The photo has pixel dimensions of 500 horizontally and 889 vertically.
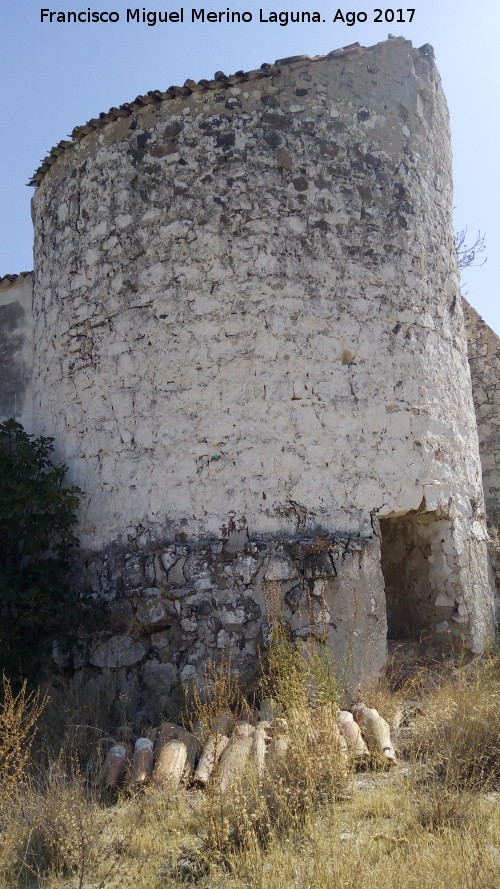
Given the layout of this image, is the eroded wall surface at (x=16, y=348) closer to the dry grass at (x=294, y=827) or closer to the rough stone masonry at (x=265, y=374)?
the rough stone masonry at (x=265, y=374)

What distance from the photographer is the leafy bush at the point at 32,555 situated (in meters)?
6.76

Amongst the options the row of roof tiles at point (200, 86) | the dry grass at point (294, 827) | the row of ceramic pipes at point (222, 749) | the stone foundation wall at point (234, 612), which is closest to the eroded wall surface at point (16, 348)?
the row of roof tiles at point (200, 86)

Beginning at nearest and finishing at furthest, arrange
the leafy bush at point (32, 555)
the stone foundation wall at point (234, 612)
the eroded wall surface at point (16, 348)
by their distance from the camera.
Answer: the stone foundation wall at point (234, 612)
the leafy bush at point (32, 555)
the eroded wall surface at point (16, 348)

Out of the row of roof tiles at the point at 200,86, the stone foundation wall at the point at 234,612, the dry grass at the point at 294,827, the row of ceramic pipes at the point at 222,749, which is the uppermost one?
the row of roof tiles at the point at 200,86

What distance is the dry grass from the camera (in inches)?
144

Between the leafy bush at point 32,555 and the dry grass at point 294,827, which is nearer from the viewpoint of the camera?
the dry grass at point 294,827

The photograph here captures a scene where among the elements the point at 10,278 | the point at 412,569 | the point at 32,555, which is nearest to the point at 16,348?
the point at 10,278

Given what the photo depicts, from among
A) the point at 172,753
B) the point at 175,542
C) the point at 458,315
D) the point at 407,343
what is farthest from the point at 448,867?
the point at 458,315

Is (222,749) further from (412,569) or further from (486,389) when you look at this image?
(486,389)

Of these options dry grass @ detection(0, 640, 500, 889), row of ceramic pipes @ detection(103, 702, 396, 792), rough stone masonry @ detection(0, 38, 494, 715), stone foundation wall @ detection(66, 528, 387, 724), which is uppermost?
rough stone masonry @ detection(0, 38, 494, 715)

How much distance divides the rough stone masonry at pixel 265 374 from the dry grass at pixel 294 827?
1.57 m

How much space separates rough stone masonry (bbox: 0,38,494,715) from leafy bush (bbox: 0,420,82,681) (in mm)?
225

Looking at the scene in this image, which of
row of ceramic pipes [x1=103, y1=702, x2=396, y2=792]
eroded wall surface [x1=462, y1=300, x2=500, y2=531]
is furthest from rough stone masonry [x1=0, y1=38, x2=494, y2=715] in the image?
eroded wall surface [x1=462, y1=300, x2=500, y2=531]

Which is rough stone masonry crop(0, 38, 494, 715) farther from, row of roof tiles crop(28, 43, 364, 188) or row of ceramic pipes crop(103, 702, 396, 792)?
row of ceramic pipes crop(103, 702, 396, 792)
